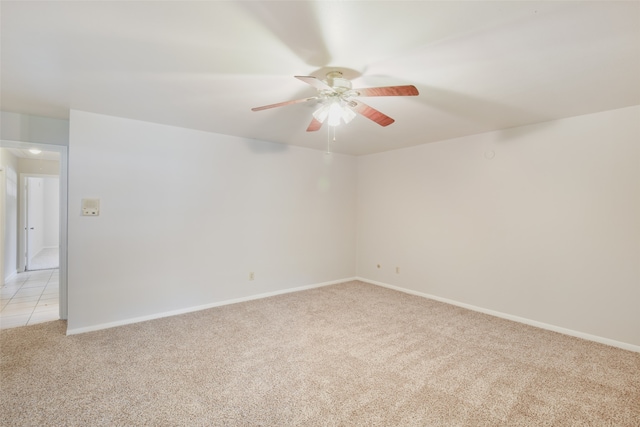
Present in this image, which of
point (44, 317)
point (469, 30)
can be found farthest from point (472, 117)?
point (44, 317)

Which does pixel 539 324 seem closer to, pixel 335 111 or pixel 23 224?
pixel 335 111

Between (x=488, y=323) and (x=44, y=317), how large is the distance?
17.5 ft

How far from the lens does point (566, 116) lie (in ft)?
10.4

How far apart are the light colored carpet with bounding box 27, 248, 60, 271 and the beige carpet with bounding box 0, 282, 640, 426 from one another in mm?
4225

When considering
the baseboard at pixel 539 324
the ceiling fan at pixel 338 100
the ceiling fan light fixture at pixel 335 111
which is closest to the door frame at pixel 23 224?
the ceiling fan at pixel 338 100

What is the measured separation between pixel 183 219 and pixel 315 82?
2725 millimetres

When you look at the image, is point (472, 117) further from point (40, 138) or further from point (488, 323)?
point (40, 138)

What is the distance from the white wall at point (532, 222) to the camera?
2971 millimetres

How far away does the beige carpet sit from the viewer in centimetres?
195

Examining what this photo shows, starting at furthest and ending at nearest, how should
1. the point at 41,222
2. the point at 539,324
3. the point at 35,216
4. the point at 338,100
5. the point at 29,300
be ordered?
the point at 41,222, the point at 35,216, the point at 29,300, the point at 539,324, the point at 338,100

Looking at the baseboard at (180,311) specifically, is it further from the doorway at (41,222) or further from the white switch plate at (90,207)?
the doorway at (41,222)

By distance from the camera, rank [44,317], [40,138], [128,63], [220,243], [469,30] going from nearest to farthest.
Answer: [469,30], [128,63], [40,138], [44,317], [220,243]

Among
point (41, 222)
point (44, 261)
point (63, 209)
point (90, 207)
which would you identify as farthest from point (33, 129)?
point (41, 222)

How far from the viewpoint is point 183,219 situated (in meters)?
3.85
